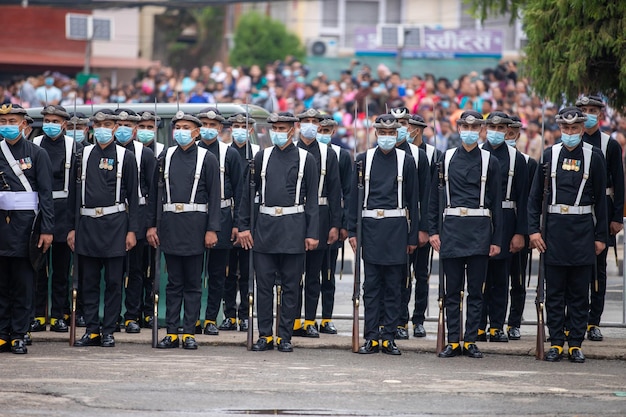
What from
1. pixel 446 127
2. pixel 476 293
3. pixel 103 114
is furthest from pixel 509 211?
pixel 446 127

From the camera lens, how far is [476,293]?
12.9 metres

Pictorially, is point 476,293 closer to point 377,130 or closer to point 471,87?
point 377,130

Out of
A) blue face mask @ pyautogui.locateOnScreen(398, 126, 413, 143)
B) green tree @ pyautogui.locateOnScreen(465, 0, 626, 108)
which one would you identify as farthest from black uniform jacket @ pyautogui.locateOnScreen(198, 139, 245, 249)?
green tree @ pyautogui.locateOnScreen(465, 0, 626, 108)

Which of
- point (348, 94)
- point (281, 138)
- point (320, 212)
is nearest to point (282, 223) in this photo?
point (281, 138)

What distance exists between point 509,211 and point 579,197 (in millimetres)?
1088

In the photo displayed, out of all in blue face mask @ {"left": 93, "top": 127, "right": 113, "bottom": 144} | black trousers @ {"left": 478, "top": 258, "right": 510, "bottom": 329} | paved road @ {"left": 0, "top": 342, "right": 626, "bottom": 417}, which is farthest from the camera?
black trousers @ {"left": 478, "top": 258, "right": 510, "bottom": 329}

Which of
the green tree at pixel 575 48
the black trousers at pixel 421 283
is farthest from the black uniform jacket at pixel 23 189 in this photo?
the green tree at pixel 575 48

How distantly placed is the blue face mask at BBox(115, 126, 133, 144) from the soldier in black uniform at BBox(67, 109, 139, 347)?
25.0 inches

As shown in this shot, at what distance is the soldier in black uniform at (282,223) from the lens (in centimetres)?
1301

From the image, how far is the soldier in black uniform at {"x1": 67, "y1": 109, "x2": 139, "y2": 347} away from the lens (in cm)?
1310

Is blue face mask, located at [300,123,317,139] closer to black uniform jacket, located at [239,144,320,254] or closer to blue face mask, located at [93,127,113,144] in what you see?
black uniform jacket, located at [239,144,320,254]

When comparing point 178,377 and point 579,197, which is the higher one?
point 579,197

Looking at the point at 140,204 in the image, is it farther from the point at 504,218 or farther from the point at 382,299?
the point at 504,218

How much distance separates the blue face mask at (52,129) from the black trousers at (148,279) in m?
1.50
